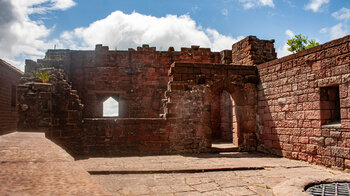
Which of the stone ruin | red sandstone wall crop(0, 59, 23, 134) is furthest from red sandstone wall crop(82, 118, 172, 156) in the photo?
red sandstone wall crop(0, 59, 23, 134)

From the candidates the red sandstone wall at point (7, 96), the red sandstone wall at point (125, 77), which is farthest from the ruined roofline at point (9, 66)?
the red sandstone wall at point (125, 77)

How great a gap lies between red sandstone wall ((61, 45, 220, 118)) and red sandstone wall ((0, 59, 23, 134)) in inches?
144

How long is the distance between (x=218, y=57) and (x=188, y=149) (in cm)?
646

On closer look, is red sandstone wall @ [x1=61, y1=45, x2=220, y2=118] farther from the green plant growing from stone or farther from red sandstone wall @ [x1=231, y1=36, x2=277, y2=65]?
the green plant growing from stone

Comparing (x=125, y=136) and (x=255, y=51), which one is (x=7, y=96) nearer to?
(x=125, y=136)

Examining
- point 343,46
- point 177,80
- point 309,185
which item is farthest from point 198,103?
point 309,185

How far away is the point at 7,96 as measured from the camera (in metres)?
14.3

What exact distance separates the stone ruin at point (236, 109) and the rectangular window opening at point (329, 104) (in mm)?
23

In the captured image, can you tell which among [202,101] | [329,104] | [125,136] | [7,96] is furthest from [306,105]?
[7,96]

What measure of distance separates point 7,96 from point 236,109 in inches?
484

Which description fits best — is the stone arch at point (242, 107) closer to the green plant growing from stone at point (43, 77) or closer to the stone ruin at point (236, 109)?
the stone ruin at point (236, 109)

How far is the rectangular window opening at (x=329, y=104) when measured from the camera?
253 inches

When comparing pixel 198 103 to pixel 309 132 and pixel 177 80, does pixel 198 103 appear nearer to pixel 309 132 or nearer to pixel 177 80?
pixel 177 80

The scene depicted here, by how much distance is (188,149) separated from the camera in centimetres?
841
